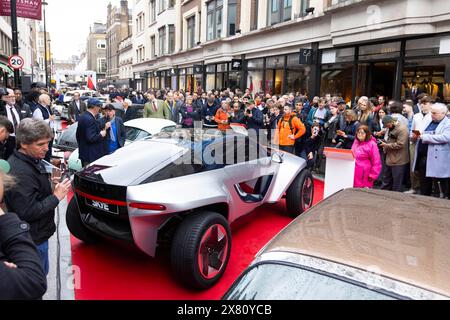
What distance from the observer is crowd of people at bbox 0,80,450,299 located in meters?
1.80

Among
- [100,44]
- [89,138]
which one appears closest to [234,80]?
[89,138]

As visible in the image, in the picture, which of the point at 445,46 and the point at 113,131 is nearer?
the point at 113,131

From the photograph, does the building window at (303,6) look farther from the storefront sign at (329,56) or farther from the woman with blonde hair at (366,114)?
the woman with blonde hair at (366,114)

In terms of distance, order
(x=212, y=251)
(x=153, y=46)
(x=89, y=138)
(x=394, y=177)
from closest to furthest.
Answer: (x=212, y=251)
(x=89, y=138)
(x=394, y=177)
(x=153, y=46)

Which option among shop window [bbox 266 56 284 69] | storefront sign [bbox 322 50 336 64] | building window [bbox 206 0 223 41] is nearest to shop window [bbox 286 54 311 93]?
shop window [bbox 266 56 284 69]

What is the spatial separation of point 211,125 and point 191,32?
758 inches

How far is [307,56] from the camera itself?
14008mm

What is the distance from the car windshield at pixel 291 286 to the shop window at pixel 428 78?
934cm

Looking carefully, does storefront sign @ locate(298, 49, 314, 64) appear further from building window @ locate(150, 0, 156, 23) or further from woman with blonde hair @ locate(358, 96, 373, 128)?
building window @ locate(150, 0, 156, 23)

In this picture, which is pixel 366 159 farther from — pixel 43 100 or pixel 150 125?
pixel 43 100

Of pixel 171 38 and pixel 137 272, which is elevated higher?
pixel 171 38

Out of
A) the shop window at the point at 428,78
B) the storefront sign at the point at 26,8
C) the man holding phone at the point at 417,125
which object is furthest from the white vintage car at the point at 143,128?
the storefront sign at the point at 26,8

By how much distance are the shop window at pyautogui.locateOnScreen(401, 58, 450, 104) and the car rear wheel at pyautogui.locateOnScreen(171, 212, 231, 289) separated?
7979 mm

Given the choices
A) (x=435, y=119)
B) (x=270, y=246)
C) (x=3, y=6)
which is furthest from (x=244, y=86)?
(x=270, y=246)
